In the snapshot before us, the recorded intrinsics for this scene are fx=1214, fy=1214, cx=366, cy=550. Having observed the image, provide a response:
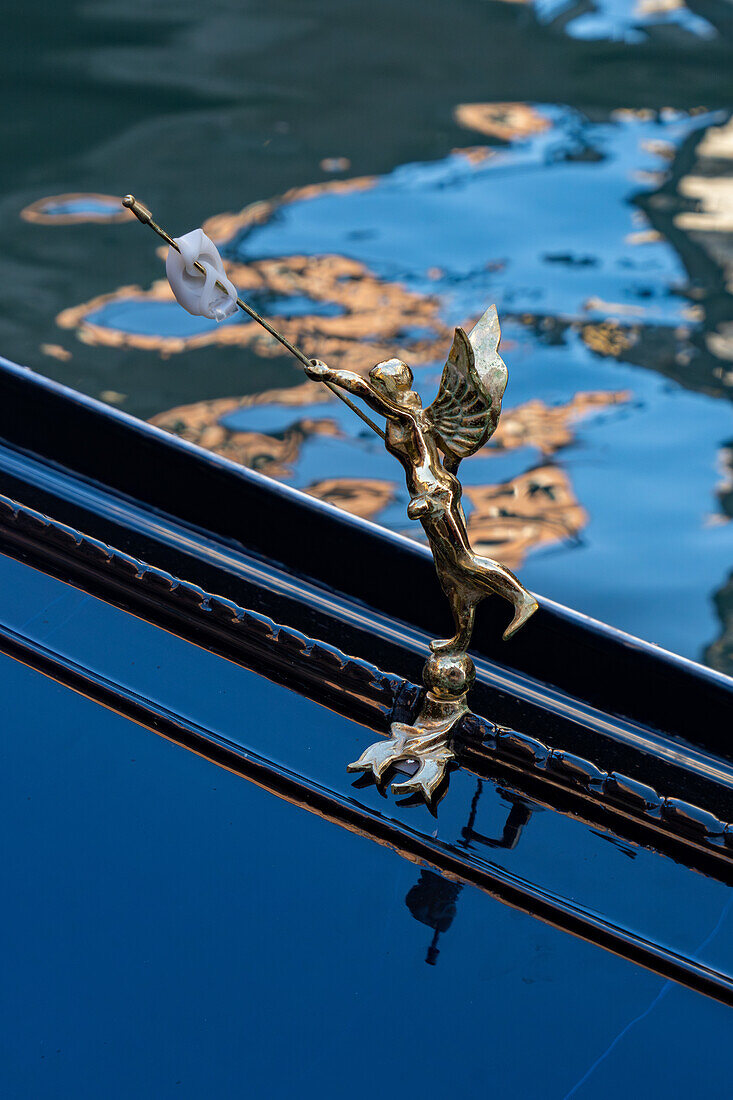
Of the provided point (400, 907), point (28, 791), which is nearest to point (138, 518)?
point (28, 791)

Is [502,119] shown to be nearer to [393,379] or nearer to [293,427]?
[293,427]

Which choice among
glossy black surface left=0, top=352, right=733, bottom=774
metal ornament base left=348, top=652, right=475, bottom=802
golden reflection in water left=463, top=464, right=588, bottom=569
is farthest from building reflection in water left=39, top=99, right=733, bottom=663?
metal ornament base left=348, top=652, right=475, bottom=802

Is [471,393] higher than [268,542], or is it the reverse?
[471,393]

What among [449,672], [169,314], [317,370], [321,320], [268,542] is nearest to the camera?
[317,370]

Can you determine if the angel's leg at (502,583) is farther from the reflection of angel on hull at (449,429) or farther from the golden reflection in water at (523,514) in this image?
the golden reflection in water at (523,514)

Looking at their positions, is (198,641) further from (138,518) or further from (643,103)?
(643,103)

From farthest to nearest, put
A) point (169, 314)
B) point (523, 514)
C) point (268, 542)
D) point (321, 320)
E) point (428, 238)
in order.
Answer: point (428, 238) → point (169, 314) → point (321, 320) → point (523, 514) → point (268, 542)

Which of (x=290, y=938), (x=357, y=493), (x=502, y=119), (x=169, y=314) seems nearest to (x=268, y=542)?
(x=290, y=938)
